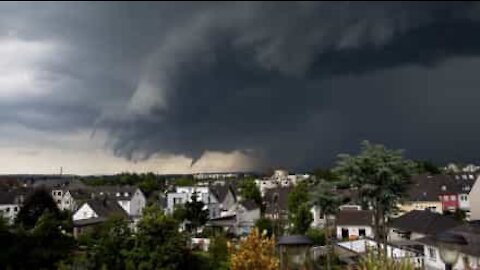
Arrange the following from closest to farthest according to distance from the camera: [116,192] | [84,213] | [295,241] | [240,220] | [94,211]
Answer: [295,241] → [94,211] → [84,213] → [240,220] → [116,192]

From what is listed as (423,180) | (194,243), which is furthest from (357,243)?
(423,180)

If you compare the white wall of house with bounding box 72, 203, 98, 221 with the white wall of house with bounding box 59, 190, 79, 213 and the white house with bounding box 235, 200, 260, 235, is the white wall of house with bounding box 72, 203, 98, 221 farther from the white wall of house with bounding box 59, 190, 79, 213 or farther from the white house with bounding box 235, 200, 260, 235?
the white house with bounding box 235, 200, 260, 235

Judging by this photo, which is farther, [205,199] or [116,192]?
[116,192]

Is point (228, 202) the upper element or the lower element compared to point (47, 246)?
upper

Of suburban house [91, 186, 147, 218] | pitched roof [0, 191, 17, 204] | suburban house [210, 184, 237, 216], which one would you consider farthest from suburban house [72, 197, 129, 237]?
suburban house [210, 184, 237, 216]

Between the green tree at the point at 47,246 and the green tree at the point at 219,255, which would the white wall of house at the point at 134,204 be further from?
the green tree at the point at 47,246

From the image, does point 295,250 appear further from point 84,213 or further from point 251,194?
point 251,194

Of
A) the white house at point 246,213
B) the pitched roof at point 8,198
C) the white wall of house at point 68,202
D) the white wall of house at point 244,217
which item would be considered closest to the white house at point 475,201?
the white wall of house at point 244,217

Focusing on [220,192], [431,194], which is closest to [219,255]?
[431,194]
